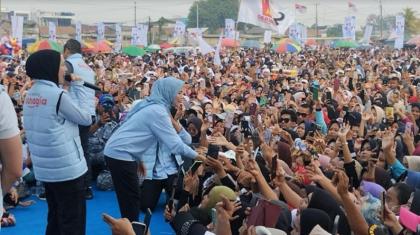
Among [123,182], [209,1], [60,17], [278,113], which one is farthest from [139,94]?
[60,17]

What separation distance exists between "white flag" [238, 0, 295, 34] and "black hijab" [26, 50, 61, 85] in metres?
15.6

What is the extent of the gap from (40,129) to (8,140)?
1196mm

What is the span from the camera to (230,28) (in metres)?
28.8

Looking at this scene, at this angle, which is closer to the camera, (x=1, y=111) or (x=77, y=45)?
(x=1, y=111)

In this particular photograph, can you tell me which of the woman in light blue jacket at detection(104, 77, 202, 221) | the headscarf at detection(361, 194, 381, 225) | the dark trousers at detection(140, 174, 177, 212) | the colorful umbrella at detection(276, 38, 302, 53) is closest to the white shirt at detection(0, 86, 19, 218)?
the woman in light blue jacket at detection(104, 77, 202, 221)

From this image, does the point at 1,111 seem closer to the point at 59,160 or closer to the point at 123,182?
the point at 59,160

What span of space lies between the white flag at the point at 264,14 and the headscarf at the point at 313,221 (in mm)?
16049

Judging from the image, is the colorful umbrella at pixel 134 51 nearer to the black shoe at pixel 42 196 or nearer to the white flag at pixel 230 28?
the white flag at pixel 230 28

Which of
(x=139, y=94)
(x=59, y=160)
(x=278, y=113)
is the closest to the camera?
(x=59, y=160)

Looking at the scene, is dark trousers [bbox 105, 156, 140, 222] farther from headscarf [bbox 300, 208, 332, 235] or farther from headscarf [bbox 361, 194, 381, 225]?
headscarf [bbox 361, 194, 381, 225]

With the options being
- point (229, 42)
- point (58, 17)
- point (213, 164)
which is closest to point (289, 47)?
point (229, 42)

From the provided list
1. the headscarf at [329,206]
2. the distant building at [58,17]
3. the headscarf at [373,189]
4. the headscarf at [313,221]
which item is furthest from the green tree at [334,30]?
the headscarf at [313,221]

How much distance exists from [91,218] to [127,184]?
143 centimetres

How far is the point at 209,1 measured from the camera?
289ft
